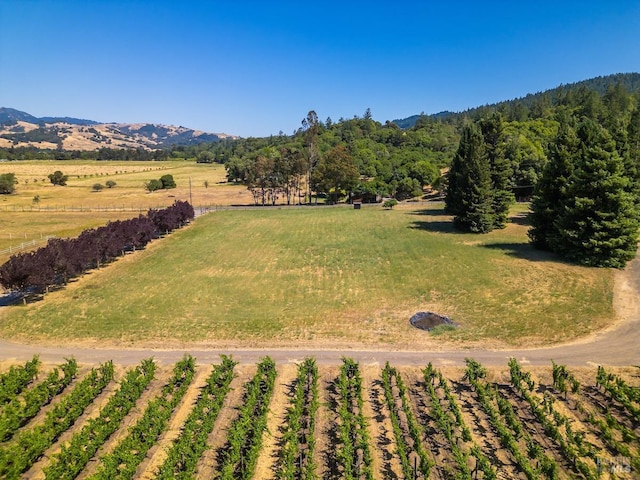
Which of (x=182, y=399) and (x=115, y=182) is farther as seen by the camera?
(x=115, y=182)

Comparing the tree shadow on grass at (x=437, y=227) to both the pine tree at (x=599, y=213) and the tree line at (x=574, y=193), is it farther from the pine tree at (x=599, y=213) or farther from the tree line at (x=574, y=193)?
the pine tree at (x=599, y=213)

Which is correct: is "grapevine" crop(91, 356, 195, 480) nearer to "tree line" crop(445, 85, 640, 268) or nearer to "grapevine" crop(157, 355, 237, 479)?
"grapevine" crop(157, 355, 237, 479)

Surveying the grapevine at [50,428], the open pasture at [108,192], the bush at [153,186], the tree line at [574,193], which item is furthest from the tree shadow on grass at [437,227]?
the bush at [153,186]

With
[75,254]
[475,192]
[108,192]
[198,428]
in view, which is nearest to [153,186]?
[108,192]

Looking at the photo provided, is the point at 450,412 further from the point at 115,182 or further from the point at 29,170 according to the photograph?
the point at 29,170

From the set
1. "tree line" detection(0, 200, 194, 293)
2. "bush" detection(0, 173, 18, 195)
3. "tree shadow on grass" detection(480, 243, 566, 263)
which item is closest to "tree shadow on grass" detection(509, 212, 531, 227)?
"tree shadow on grass" detection(480, 243, 566, 263)

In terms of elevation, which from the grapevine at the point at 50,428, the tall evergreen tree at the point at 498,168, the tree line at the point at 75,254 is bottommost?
the grapevine at the point at 50,428

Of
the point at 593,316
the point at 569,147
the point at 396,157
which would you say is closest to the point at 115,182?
the point at 396,157
